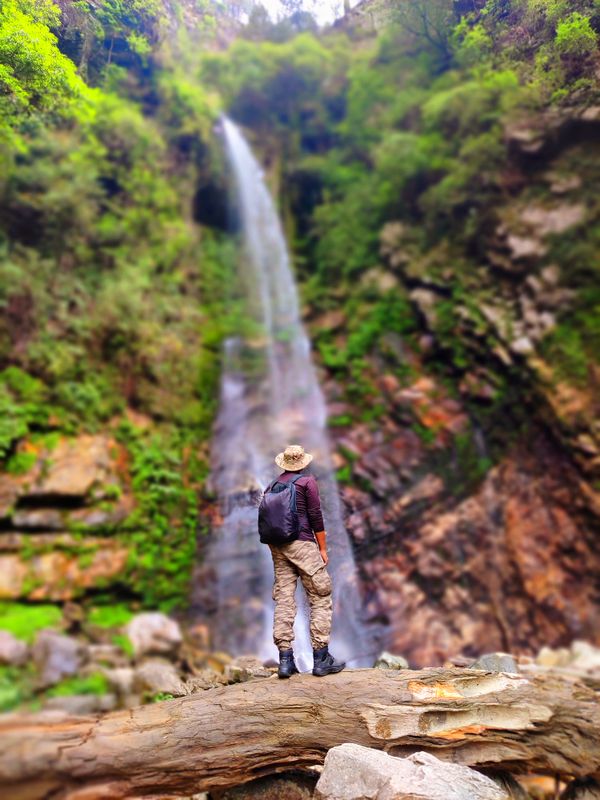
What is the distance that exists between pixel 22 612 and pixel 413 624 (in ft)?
18.0

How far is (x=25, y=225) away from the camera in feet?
29.7

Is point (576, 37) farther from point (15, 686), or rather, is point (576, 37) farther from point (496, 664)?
point (15, 686)

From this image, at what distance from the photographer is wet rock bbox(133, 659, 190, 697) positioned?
571 centimetres

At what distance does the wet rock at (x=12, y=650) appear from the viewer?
6.03 metres

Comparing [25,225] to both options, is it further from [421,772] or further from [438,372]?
[421,772]

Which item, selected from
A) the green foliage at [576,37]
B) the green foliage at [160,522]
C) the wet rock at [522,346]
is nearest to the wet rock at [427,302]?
the wet rock at [522,346]

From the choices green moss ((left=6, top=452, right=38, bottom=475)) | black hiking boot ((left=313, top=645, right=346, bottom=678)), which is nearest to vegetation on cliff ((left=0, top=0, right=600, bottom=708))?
green moss ((left=6, top=452, right=38, bottom=475))

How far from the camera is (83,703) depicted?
593 cm

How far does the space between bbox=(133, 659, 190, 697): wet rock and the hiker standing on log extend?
2.61 metres

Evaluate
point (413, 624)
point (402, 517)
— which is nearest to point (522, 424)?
point (402, 517)

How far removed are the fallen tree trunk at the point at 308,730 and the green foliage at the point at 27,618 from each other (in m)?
3.98

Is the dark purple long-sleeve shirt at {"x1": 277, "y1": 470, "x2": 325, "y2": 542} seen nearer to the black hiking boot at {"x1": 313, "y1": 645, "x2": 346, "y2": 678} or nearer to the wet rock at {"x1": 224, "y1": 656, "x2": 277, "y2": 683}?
the black hiking boot at {"x1": 313, "y1": 645, "x2": 346, "y2": 678}

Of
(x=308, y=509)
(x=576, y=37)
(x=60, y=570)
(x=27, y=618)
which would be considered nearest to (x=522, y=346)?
(x=576, y=37)

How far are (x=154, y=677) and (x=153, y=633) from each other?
1241 mm
